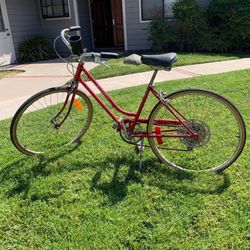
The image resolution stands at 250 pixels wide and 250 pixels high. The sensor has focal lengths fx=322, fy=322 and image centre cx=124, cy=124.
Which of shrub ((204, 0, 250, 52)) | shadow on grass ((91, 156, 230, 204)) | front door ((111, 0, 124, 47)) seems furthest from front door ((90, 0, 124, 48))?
shadow on grass ((91, 156, 230, 204))

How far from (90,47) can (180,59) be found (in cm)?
563

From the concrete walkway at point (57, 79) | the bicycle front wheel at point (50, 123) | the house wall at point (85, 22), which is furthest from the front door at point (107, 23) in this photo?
the bicycle front wheel at point (50, 123)

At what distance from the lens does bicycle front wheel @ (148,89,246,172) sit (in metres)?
2.86

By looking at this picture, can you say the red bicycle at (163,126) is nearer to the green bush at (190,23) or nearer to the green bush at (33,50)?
the green bush at (190,23)

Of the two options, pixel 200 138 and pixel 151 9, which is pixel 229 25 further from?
pixel 200 138

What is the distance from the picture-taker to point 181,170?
305 centimetres

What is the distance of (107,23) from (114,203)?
1149 cm

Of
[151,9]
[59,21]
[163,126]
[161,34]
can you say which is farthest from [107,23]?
[163,126]

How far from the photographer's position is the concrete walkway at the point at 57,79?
587 centimetres

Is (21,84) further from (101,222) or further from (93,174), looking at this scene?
(101,222)

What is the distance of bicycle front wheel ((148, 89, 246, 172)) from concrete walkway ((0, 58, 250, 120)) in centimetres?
272

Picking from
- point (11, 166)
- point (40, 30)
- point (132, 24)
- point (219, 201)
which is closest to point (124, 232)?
point (219, 201)

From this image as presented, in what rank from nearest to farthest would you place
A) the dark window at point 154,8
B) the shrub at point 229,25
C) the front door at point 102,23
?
the shrub at point 229,25, the dark window at point 154,8, the front door at point 102,23

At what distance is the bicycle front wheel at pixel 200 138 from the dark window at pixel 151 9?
27.4 ft
